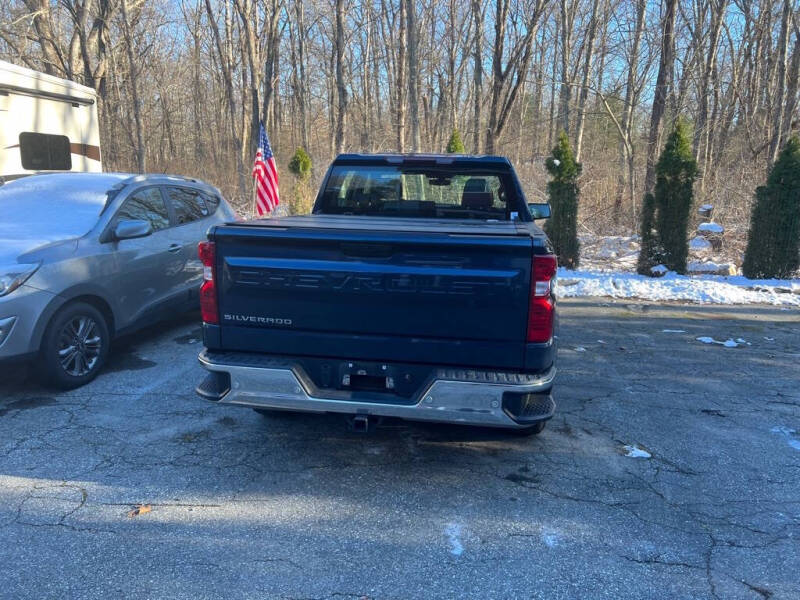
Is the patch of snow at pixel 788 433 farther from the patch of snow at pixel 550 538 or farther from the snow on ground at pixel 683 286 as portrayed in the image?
the snow on ground at pixel 683 286

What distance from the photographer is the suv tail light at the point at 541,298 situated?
10.3 ft

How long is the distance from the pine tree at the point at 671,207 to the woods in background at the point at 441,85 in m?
2.34

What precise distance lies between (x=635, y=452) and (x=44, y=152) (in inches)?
371

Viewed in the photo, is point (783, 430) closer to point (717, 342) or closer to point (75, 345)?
point (717, 342)

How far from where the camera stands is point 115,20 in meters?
22.7

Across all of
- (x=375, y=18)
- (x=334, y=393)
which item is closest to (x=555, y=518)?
(x=334, y=393)

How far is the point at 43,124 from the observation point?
9.05 meters

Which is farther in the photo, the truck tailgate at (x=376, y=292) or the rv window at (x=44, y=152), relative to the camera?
the rv window at (x=44, y=152)

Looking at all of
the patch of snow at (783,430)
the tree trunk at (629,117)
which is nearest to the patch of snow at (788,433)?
the patch of snow at (783,430)

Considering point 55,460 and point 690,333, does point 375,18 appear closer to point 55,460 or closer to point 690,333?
point 690,333

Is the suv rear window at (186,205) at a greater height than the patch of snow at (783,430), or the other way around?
the suv rear window at (186,205)

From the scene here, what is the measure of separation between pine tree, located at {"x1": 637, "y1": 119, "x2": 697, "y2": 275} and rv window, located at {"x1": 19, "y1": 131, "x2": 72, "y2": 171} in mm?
10240

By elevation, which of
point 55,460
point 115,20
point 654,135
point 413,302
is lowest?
point 55,460

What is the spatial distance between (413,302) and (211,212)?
5014 millimetres
